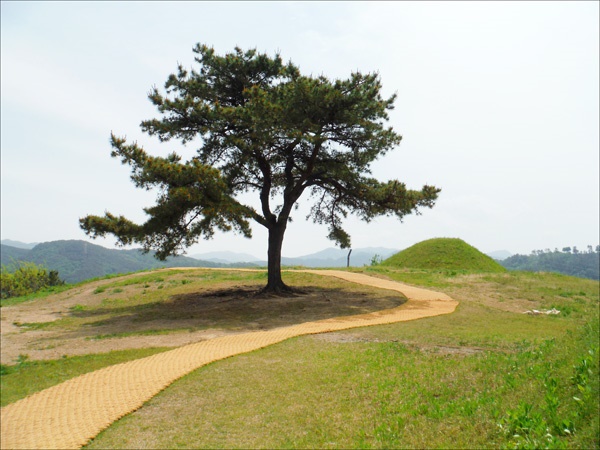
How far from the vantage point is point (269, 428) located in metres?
6.25

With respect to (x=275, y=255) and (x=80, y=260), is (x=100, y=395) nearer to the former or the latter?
(x=275, y=255)

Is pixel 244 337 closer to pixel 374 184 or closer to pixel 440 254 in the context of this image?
pixel 374 184

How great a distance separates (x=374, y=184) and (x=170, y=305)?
11.9 meters

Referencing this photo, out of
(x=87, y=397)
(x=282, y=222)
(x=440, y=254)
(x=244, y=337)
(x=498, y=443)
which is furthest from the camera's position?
(x=440, y=254)

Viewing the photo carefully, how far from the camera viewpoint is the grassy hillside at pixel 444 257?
115 ft

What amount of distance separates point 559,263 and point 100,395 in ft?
606

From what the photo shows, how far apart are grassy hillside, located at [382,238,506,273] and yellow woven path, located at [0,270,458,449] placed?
2431 centimetres

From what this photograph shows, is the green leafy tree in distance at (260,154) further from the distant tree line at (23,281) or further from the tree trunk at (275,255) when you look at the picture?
the distant tree line at (23,281)

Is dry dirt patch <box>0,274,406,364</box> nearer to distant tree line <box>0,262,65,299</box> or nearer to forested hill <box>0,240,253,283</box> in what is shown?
distant tree line <box>0,262,65,299</box>

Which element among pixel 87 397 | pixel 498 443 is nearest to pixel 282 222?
pixel 87 397

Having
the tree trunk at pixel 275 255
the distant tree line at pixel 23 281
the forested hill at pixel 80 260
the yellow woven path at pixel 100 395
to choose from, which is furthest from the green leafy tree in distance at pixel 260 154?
the forested hill at pixel 80 260

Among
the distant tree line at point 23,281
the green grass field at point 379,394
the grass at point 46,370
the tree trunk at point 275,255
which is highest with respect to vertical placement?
the tree trunk at point 275,255

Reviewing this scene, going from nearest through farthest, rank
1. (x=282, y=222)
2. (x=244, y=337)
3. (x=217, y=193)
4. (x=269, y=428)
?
(x=269, y=428) → (x=244, y=337) → (x=217, y=193) → (x=282, y=222)

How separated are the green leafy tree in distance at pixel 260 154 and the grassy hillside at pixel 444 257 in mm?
14772
